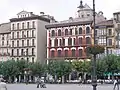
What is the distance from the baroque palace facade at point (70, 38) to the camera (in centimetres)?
8812

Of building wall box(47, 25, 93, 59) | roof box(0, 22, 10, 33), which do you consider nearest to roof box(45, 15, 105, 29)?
building wall box(47, 25, 93, 59)

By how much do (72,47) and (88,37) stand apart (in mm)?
5619

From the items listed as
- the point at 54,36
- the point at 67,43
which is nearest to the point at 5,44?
the point at 54,36

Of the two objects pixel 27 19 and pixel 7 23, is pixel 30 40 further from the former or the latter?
pixel 7 23

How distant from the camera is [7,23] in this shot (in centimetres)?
10900

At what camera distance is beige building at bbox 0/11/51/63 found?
95531 millimetres

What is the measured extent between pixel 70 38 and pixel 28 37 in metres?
13.3

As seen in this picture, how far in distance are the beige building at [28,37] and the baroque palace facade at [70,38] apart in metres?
2.99

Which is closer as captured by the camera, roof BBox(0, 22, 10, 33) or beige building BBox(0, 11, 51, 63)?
beige building BBox(0, 11, 51, 63)

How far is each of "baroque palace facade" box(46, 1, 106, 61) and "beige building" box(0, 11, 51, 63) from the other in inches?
118

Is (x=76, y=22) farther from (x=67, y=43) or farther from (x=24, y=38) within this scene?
(x=24, y=38)

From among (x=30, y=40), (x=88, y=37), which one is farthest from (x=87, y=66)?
(x=30, y=40)

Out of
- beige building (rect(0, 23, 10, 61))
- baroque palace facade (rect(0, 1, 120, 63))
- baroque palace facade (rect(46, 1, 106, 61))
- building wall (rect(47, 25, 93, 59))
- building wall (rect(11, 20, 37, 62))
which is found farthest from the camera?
beige building (rect(0, 23, 10, 61))

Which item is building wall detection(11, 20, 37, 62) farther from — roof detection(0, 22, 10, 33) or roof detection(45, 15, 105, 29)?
roof detection(45, 15, 105, 29)
